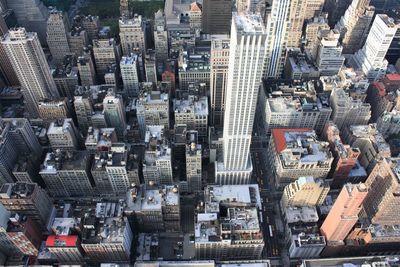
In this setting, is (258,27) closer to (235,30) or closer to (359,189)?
(235,30)

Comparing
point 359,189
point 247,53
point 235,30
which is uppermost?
point 235,30

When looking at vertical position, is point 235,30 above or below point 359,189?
above

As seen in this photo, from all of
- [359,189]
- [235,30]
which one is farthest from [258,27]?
[359,189]

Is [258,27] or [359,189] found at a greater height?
[258,27]

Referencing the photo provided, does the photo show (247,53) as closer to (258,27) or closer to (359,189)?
(258,27)

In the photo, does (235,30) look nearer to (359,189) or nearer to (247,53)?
(247,53)

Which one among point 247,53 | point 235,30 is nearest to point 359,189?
point 247,53

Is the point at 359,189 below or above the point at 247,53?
below
